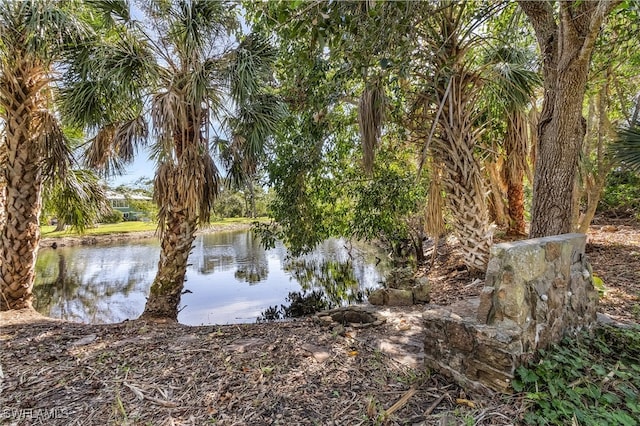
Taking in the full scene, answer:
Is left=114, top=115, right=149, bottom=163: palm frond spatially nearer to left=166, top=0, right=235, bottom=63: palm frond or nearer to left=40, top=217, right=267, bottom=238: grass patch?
left=166, top=0, right=235, bottom=63: palm frond

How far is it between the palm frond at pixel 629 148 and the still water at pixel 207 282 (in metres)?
4.89

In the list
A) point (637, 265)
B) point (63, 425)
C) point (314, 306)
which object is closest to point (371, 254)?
point (314, 306)

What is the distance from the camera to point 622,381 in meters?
1.88

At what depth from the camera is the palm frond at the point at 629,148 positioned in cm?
398

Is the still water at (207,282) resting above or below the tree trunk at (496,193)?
below

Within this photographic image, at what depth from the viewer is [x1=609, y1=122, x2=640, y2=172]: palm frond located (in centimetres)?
398

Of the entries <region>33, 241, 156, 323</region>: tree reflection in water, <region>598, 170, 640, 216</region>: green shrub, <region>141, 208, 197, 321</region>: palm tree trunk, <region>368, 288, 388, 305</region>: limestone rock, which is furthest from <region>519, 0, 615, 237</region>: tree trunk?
<region>598, 170, 640, 216</region>: green shrub

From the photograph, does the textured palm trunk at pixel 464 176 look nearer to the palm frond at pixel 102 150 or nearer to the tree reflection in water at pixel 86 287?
the palm frond at pixel 102 150

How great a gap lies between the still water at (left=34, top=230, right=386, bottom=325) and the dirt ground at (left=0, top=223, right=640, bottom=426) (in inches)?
87.6

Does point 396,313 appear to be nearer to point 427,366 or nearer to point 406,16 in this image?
point 427,366

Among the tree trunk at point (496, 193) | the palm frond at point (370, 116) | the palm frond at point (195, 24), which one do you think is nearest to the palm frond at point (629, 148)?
the tree trunk at point (496, 193)

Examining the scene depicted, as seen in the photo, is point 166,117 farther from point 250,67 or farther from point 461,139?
point 461,139

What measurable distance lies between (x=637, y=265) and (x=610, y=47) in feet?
10.6

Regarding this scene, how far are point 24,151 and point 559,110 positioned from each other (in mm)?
6925
